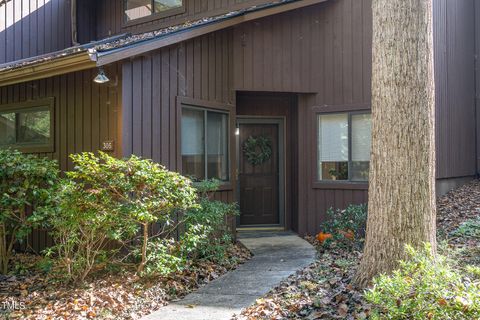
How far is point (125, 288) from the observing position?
15.8ft

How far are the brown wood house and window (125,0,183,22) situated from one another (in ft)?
0.09

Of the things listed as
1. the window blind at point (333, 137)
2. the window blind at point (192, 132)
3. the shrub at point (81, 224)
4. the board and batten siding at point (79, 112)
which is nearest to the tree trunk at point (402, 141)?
the shrub at point (81, 224)

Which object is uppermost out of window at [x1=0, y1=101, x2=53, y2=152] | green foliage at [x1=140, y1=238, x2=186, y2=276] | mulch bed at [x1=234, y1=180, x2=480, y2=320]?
window at [x1=0, y1=101, x2=53, y2=152]

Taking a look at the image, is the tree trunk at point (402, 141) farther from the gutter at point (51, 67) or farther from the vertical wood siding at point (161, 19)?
the vertical wood siding at point (161, 19)

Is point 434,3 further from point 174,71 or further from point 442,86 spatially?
point 174,71

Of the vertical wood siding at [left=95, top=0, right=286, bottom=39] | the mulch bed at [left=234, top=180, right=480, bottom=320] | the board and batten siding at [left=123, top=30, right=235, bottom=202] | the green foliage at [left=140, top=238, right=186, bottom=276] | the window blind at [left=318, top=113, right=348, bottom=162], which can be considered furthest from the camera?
the vertical wood siding at [left=95, top=0, right=286, bottom=39]

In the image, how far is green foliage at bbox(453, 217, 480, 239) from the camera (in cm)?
606

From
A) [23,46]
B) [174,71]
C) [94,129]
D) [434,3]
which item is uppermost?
[434,3]

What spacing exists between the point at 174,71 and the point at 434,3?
525 cm

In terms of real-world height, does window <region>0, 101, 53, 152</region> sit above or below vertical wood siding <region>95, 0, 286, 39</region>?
below

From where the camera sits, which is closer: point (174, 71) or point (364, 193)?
point (174, 71)

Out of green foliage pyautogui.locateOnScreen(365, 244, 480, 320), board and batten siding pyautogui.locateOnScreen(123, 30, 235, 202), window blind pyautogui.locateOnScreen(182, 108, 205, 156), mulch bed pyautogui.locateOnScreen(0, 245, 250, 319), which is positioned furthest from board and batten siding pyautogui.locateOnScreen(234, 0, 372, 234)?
green foliage pyautogui.locateOnScreen(365, 244, 480, 320)

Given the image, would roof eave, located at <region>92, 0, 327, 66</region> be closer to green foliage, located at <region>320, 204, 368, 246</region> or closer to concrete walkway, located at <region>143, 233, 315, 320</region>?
concrete walkway, located at <region>143, 233, 315, 320</region>

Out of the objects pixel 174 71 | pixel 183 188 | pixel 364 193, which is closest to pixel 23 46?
pixel 174 71
